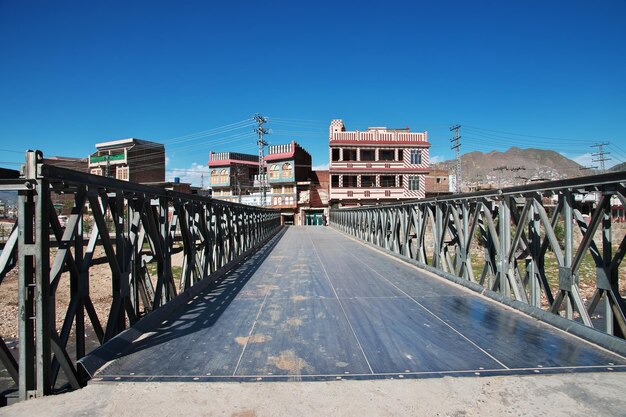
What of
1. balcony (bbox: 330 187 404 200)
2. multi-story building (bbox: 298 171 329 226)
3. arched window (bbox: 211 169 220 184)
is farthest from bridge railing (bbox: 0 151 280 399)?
arched window (bbox: 211 169 220 184)

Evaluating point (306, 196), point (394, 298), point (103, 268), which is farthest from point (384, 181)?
point (394, 298)

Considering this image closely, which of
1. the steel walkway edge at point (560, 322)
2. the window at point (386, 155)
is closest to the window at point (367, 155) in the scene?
the window at point (386, 155)

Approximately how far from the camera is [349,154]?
52688mm

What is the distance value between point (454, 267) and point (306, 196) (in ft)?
155

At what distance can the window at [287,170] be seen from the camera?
54503mm

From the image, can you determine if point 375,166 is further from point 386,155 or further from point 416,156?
point 416,156

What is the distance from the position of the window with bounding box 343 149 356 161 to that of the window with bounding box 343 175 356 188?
92.4 inches

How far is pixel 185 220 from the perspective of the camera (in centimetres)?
605

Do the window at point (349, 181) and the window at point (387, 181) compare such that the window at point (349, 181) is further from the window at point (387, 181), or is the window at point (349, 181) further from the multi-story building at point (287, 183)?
the multi-story building at point (287, 183)

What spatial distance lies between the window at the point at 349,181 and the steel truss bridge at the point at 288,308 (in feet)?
147

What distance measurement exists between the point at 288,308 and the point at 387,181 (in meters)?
48.3

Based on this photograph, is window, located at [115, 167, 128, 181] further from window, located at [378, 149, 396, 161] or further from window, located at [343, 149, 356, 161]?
window, located at [378, 149, 396, 161]

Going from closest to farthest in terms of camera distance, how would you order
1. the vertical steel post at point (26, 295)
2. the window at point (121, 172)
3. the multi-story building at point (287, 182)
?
the vertical steel post at point (26, 295) → the multi-story building at point (287, 182) → the window at point (121, 172)

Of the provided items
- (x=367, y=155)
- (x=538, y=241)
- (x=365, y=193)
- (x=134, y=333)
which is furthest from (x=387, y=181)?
(x=134, y=333)
